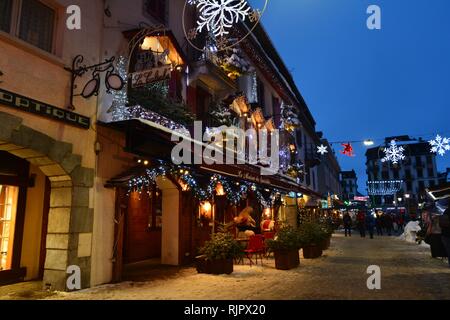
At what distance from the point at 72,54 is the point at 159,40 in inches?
123

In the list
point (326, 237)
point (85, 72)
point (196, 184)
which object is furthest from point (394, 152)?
point (85, 72)

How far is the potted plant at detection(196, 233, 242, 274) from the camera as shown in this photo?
30.2ft

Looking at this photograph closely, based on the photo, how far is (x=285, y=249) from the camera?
1023 centimetres

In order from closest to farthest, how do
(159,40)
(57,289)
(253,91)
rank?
(57,289), (159,40), (253,91)

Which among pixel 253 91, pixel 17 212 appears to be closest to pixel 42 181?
pixel 17 212

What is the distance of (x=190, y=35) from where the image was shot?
42.2 feet

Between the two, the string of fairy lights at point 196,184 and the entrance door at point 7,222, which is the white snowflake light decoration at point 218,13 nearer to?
the string of fairy lights at point 196,184

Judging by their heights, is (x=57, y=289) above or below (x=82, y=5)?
below

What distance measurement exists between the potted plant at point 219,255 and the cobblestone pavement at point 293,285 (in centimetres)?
26

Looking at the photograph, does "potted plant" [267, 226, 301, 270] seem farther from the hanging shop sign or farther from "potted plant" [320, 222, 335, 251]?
the hanging shop sign
